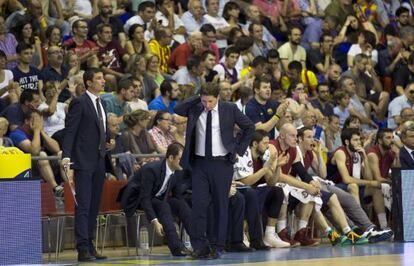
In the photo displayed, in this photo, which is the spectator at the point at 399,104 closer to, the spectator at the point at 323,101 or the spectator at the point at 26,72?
the spectator at the point at 323,101

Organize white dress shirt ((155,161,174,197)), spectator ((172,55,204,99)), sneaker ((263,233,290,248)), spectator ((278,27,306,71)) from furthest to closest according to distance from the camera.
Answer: spectator ((278,27,306,71)), spectator ((172,55,204,99)), sneaker ((263,233,290,248)), white dress shirt ((155,161,174,197))

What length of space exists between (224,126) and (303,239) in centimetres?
331

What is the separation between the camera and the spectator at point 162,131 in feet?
62.2

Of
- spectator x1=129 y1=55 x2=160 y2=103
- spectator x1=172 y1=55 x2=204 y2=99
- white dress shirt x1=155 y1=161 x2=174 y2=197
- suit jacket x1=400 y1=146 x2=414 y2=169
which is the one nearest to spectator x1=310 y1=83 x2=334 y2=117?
spectator x1=172 y1=55 x2=204 y2=99

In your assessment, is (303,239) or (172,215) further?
(303,239)

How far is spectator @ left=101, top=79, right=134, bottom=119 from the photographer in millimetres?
19641

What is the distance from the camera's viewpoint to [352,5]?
2677 cm

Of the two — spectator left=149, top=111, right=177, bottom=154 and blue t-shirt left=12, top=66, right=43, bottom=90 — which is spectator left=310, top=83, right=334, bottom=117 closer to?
spectator left=149, top=111, right=177, bottom=154

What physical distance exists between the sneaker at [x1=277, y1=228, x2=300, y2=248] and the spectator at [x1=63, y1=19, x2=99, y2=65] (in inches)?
185

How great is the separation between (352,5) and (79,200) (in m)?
12.5

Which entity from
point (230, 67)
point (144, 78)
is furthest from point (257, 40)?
point (144, 78)

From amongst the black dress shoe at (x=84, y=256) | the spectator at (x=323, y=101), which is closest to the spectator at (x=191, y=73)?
the spectator at (x=323, y=101)

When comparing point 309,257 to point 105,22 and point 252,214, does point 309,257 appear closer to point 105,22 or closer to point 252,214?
point 252,214

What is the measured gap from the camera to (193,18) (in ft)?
78.9
